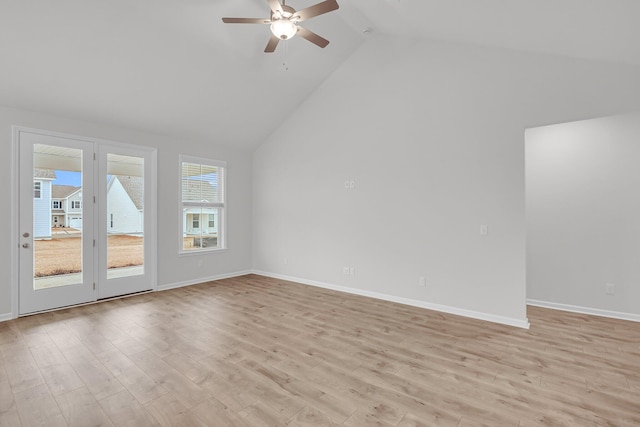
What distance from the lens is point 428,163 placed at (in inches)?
164

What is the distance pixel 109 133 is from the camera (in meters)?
4.49

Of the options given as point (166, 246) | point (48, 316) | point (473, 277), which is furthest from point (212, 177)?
point (473, 277)

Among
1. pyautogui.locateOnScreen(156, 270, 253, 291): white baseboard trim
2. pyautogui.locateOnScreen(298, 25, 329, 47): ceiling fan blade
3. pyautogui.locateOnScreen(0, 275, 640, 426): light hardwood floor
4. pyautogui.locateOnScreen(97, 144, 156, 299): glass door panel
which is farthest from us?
pyautogui.locateOnScreen(156, 270, 253, 291): white baseboard trim

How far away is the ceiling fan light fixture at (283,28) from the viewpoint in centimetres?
287

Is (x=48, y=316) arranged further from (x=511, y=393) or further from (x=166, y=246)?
(x=511, y=393)

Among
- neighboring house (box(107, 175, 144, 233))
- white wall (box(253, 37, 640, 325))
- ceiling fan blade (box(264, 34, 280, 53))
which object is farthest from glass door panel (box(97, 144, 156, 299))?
ceiling fan blade (box(264, 34, 280, 53))

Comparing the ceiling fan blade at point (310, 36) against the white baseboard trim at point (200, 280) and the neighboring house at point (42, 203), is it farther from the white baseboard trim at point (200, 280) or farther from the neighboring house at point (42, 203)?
the white baseboard trim at point (200, 280)

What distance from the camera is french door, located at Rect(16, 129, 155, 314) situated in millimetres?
3816

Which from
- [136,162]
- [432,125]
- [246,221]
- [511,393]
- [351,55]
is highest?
A: [351,55]

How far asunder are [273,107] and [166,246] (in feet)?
10.2

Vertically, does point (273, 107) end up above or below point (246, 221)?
above

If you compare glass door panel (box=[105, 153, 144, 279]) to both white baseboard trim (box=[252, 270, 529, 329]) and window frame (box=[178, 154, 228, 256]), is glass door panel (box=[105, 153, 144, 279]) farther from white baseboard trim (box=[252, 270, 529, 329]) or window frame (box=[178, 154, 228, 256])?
white baseboard trim (box=[252, 270, 529, 329])

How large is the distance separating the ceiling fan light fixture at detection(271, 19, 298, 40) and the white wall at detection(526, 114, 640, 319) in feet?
12.3

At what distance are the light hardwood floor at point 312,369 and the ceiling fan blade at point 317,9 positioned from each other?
3132 mm
